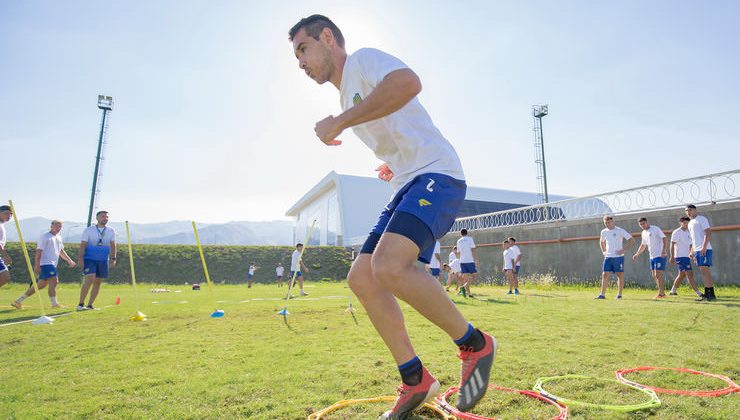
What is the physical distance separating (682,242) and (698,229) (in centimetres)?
79

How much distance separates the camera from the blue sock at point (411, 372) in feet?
8.06

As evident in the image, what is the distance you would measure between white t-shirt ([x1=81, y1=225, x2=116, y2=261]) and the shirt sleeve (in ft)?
30.9

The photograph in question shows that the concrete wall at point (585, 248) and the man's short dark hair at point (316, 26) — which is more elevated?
the man's short dark hair at point (316, 26)

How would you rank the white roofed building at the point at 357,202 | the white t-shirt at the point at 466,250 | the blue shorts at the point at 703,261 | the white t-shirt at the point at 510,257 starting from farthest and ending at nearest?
the white roofed building at the point at 357,202 → the white t-shirt at the point at 510,257 → the white t-shirt at the point at 466,250 → the blue shorts at the point at 703,261

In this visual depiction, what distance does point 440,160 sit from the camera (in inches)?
103

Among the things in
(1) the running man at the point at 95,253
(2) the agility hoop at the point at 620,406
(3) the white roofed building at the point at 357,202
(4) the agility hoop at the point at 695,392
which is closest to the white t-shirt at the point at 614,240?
(4) the agility hoop at the point at 695,392

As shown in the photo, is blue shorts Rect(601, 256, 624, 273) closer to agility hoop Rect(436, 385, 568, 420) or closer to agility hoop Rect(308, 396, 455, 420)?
agility hoop Rect(436, 385, 568, 420)

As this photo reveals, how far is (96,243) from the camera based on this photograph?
32.2 feet

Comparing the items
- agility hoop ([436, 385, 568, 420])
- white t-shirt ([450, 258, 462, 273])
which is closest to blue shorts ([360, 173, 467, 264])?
agility hoop ([436, 385, 568, 420])

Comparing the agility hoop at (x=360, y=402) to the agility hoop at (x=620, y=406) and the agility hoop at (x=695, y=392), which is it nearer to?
the agility hoop at (x=620, y=406)

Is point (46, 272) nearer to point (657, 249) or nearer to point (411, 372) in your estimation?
point (411, 372)

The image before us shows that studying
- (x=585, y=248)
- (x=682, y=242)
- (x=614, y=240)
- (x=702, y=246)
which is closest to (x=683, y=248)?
(x=682, y=242)

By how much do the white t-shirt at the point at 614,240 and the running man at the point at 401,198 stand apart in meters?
10.9

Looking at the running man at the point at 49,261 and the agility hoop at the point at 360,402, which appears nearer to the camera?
the agility hoop at the point at 360,402
